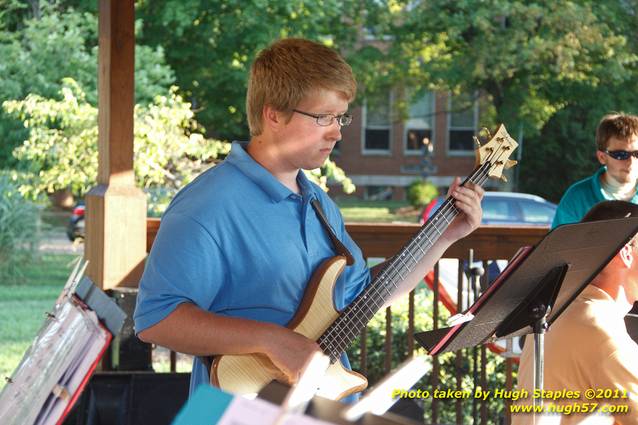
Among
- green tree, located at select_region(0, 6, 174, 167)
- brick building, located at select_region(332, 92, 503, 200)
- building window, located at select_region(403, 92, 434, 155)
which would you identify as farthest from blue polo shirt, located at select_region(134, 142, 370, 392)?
building window, located at select_region(403, 92, 434, 155)

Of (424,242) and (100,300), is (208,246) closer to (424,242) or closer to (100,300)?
(100,300)

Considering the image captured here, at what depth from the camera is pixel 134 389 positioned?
4188 mm

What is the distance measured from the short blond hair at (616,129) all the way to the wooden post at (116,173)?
82.1 inches

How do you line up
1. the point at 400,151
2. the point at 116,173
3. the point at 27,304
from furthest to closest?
the point at 400,151, the point at 27,304, the point at 116,173

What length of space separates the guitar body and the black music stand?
0.27m

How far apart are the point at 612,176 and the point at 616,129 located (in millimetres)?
203

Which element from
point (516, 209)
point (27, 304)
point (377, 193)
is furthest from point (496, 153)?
point (377, 193)

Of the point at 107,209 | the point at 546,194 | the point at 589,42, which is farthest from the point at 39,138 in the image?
the point at 546,194

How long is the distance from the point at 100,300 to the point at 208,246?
0.45 metres

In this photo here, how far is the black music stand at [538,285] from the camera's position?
2.51 m

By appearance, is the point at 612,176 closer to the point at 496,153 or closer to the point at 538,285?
the point at 496,153

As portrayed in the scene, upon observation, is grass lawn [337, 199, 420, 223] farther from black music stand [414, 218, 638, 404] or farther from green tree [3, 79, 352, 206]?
black music stand [414, 218, 638, 404]

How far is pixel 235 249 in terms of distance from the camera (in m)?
2.33

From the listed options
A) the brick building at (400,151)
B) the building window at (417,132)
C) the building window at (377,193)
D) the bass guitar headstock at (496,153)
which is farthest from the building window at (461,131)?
the bass guitar headstock at (496,153)
